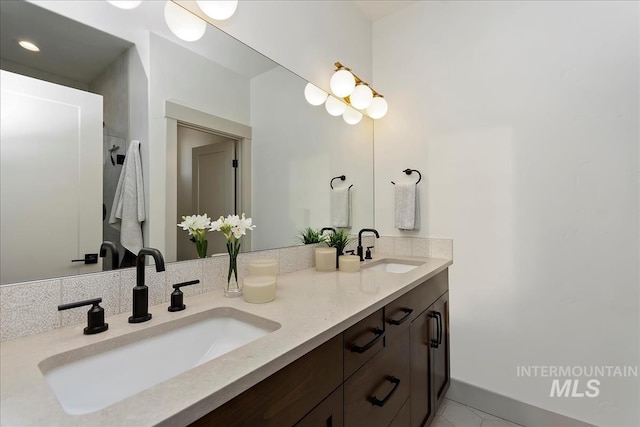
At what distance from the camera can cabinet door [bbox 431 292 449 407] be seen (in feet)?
5.12

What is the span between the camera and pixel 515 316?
1674mm

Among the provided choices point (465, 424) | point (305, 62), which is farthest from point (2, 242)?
point (465, 424)

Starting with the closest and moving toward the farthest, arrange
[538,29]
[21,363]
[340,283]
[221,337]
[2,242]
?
1. [21,363]
2. [2,242]
3. [221,337]
4. [340,283]
5. [538,29]

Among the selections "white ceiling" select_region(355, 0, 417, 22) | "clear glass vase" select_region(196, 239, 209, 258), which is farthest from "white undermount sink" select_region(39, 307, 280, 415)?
"white ceiling" select_region(355, 0, 417, 22)

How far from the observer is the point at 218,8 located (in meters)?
1.15

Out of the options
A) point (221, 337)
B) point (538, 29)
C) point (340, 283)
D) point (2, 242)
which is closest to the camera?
point (2, 242)

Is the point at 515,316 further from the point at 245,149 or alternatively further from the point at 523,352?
the point at 245,149

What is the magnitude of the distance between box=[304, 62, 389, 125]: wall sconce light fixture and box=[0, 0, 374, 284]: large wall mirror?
0.82ft

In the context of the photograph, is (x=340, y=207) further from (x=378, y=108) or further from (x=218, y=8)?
(x=218, y=8)

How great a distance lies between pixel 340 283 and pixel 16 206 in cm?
104

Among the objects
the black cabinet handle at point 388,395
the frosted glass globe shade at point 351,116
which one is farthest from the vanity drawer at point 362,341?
the frosted glass globe shade at point 351,116

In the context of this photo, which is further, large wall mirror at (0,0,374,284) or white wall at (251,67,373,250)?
white wall at (251,67,373,250)

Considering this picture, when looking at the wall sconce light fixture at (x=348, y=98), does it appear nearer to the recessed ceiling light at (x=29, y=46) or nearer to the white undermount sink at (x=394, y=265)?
the white undermount sink at (x=394, y=265)

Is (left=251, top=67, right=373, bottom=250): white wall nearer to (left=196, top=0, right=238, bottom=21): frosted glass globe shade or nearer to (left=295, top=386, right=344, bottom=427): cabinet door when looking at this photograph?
(left=196, top=0, right=238, bottom=21): frosted glass globe shade
